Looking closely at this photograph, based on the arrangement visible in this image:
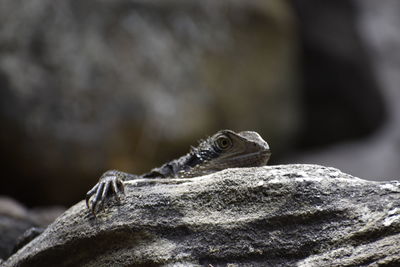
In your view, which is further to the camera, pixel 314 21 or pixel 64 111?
pixel 314 21

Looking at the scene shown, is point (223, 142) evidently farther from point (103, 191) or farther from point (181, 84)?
point (181, 84)

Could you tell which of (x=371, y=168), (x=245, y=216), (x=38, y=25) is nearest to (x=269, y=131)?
(x=371, y=168)

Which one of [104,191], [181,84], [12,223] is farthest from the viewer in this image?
[181,84]

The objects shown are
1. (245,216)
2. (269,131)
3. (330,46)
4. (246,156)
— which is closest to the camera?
(245,216)

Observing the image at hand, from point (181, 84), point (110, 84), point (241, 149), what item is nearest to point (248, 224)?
point (241, 149)

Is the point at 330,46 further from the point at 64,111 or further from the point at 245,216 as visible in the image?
the point at 245,216
